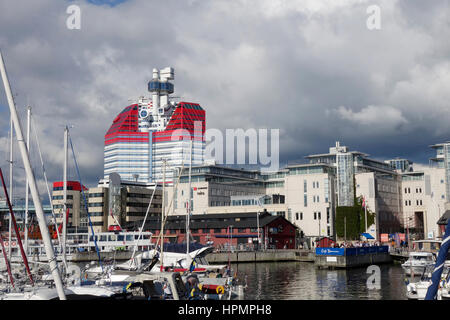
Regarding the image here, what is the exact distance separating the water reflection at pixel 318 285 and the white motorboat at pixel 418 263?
1513 millimetres

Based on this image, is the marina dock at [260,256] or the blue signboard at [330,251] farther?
the marina dock at [260,256]

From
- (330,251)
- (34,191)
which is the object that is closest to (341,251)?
(330,251)

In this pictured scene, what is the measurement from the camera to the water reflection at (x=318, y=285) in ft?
174

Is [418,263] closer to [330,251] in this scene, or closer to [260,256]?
[330,251]

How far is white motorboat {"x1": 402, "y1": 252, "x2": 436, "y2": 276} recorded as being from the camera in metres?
72.0

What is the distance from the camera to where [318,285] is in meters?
63.0

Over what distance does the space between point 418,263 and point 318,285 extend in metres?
19.8

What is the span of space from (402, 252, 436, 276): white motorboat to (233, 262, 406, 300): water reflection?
1.51 metres

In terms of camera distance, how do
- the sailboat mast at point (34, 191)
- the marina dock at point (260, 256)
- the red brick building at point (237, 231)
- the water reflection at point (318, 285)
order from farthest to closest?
the red brick building at point (237, 231) → the marina dock at point (260, 256) → the water reflection at point (318, 285) → the sailboat mast at point (34, 191)

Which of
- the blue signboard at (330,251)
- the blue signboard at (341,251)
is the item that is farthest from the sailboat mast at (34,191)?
the blue signboard at (341,251)

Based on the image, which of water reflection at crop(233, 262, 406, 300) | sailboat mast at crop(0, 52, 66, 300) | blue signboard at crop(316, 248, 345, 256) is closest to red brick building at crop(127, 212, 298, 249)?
blue signboard at crop(316, 248, 345, 256)

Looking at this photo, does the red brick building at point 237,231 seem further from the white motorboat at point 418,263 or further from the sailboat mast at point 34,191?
the sailboat mast at point 34,191
